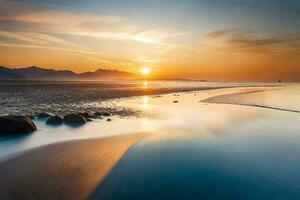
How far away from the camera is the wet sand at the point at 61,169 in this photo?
7402 mm

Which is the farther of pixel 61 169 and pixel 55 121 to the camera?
pixel 55 121

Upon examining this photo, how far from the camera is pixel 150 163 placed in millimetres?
9938

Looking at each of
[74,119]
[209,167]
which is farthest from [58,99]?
[209,167]

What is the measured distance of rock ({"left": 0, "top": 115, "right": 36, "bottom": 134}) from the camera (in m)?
14.5

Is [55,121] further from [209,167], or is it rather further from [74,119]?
[209,167]

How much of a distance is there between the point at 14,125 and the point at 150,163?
916 centimetres

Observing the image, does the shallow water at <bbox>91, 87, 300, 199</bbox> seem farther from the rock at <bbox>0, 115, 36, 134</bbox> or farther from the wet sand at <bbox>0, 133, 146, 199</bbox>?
the rock at <bbox>0, 115, 36, 134</bbox>

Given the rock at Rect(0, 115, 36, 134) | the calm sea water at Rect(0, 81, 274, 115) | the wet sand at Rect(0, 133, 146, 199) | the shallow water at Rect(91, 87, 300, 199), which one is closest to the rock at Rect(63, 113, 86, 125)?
the rock at Rect(0, 115, 36, 134)

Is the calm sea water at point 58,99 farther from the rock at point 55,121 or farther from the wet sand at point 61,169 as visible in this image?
the wet sand at point 61,169

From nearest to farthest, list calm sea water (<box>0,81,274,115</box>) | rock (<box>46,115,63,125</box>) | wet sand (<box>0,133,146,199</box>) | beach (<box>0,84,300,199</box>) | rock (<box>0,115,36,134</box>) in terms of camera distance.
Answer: wet sand (<box>0,133,146,199</box>) → beach (<box>0,84,300,199</box>) → rock (<box>0,115,36,134</box>) → rock (<box>46,115,63,125</box>) → calm sea water (<box>0,81,274,115</box>)

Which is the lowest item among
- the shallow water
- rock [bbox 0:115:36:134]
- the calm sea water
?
the calm sea water

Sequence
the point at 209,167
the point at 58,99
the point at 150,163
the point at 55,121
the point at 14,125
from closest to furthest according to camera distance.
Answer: the point at 209,167, the point at 150,163, the point at 14,125, the point at 55,121, the point at 58,99

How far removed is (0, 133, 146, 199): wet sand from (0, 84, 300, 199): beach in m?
0.03

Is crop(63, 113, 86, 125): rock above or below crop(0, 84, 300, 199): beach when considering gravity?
above
